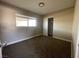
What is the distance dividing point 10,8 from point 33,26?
2.83 meters

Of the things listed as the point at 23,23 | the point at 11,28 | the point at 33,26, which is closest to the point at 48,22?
the point at 33,26

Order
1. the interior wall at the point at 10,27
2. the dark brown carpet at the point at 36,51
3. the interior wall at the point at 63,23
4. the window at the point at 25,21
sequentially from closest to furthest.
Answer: the dark brown carpet at the point at 36,51
the interior wall at the point at 10,27
the window at the point at 25,21
the interior wall at the point at 63,23

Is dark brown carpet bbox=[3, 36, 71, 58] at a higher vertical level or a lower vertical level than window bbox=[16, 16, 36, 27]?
lower

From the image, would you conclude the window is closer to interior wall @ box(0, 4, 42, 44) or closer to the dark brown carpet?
interior wall @ box(0, 4, 42, 44)

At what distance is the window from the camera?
510 cm

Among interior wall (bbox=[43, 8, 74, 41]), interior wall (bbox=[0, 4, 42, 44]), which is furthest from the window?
interior wall (bbox=[43, 8, 74, 41])

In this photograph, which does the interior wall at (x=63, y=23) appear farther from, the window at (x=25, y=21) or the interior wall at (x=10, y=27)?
the interior wall at (x=10, y=27)

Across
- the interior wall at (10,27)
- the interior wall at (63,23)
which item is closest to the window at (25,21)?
the interior wall at (10,27)

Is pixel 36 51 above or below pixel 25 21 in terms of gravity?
below

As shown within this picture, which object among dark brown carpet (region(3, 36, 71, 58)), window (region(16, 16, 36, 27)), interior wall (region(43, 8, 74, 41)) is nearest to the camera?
dark brown carpet (region(3, 36, 71, 58))

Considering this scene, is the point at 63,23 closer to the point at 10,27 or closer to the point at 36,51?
the point at 36,51

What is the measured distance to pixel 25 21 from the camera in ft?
19.0

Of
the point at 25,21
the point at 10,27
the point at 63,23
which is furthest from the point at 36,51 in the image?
the point at 63,23

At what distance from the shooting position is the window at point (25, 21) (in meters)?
5.10
